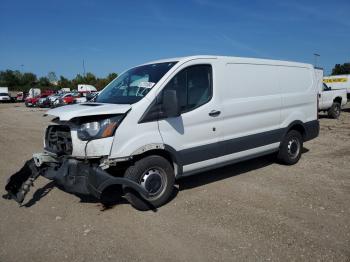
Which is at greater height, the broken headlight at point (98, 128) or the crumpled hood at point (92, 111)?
the crumpled hood at point (92, 111)

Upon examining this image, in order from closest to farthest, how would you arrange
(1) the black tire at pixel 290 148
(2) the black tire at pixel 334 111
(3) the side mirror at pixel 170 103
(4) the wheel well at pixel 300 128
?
(3) the side mirror at pixel 170 103
(1) the black tire at pixel 290 148
(4) the wheel well at pixel 300 128
(2) the black tire at pixel 334 111

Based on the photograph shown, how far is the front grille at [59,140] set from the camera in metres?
4.77

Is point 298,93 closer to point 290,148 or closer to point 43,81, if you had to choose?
point 290,148

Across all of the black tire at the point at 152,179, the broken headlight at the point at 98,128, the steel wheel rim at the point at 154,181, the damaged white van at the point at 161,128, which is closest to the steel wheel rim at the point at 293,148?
the damaged white van at the point at 161,128

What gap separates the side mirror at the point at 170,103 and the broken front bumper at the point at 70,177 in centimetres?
110

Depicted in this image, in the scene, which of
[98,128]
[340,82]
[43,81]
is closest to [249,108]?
[98,128]

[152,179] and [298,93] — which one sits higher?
[298,93]

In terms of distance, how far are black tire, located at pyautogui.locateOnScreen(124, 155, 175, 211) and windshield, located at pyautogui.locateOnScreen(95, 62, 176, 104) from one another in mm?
893

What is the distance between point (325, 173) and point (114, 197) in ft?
13.4

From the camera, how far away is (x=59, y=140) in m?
4.98

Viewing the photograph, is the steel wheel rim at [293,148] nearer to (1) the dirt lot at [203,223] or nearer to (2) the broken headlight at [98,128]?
(1) the dirt lot at [203,223]

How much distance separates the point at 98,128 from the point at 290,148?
4.29 meters

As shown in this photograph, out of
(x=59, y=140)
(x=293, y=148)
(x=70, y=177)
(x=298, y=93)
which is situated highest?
(x=298, y=93)

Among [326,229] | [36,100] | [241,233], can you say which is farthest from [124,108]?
[36,100]
